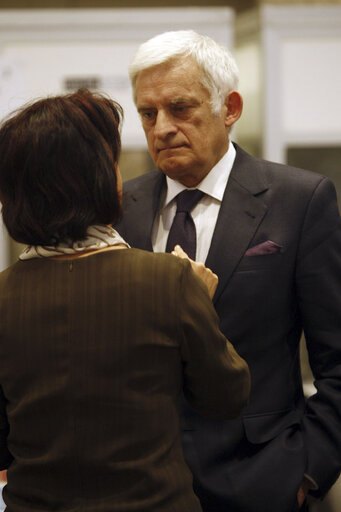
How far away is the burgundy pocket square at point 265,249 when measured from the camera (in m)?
1.40

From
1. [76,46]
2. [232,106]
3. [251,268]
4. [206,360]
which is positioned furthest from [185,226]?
[76,46]

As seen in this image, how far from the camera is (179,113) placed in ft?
4.93

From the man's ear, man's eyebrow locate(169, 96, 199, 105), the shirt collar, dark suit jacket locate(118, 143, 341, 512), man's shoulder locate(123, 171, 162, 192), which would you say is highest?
man's eyebrow locate(169, 96, 199, 105)

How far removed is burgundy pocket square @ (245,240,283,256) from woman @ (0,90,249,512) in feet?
1.49

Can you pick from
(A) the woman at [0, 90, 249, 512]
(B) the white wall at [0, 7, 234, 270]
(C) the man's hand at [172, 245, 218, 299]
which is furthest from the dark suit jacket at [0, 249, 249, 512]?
(B) the white wall at [0, 7, 234, 270]

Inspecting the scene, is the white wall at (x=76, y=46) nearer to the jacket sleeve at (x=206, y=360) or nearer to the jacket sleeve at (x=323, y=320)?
the jacket sleeve at (x=323, y=320)

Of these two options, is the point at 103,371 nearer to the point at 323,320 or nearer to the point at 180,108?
the point at 323,320

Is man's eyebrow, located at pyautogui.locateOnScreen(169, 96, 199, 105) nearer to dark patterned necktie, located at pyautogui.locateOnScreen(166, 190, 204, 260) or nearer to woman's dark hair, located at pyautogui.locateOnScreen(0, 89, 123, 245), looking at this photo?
dark patterned necktie, located at pyautogui.locateOnScreen(166, 190, 204, 260)

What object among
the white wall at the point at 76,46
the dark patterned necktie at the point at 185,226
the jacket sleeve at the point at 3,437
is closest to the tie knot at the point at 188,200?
the dark patterned necktie at the point at 185,226

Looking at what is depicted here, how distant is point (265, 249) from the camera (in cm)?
140

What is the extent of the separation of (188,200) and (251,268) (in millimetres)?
250

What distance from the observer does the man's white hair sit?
58.3 inches

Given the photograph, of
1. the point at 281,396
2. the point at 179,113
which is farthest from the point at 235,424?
the point at 179,113

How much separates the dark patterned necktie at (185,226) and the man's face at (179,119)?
0.05m
